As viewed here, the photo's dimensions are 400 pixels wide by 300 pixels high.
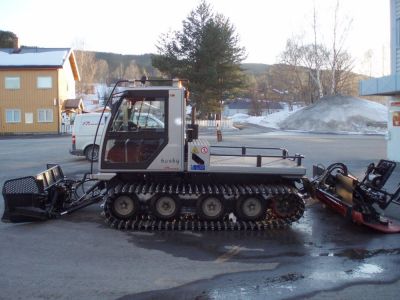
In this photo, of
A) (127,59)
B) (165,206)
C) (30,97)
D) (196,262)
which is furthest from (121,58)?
(196,262)

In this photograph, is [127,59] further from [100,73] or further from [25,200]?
[25,200]

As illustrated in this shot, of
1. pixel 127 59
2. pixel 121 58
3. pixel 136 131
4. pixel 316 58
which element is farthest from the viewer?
pixel 121 58

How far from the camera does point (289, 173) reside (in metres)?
8.33

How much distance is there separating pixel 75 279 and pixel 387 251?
4383 millimetres

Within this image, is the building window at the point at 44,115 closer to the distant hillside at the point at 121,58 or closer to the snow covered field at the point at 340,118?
the snow covered field at the point at 340,118

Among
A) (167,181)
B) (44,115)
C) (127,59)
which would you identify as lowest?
(167,181)

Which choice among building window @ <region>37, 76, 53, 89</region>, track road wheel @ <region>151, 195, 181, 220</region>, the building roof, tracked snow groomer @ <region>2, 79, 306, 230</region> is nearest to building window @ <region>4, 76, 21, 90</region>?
the building roof

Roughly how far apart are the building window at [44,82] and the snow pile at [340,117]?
2490 cm

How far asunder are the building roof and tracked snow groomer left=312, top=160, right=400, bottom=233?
39797 millimetres

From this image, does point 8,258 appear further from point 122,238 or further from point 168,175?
point 168,175

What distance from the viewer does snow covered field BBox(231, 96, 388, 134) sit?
48.1 meters

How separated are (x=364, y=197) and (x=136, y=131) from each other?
4049 millimetres

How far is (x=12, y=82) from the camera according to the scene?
45312mm

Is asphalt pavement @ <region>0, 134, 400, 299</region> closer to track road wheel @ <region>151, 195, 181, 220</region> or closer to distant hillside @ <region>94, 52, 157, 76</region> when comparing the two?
track road wheel @ <region>151, 195, 181, 220</region>
